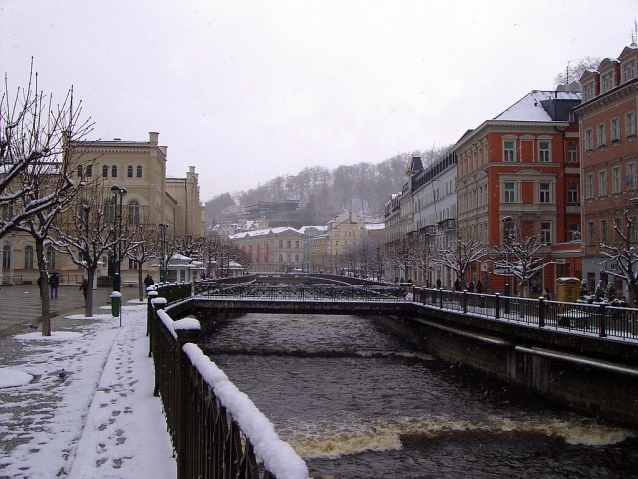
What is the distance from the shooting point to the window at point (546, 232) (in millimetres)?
50281

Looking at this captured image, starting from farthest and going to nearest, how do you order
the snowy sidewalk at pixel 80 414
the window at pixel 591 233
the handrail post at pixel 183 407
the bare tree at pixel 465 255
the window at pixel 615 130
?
the bare tree at pixel 465 255 < the window at pixel 591 233 < the window at pixel 615 130 < the snowy sidewalk at pixel 80 414 < the handrail post at pixel 183 407

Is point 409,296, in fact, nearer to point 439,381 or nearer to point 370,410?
point 439,381

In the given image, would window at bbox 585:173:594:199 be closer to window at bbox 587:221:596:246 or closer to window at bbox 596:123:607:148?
window at bbox 587:221:596:246

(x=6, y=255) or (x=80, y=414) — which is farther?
(x=6, y=255)

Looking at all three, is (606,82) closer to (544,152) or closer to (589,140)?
(589,140)

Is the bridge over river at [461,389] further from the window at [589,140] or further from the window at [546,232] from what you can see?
the window at [546,232]

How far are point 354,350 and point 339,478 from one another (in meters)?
18.0

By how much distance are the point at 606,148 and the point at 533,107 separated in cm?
1601

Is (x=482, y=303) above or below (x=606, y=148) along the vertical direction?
below

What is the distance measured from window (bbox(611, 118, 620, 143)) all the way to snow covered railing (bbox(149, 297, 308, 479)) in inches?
1422

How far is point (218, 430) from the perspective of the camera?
3.73 meters

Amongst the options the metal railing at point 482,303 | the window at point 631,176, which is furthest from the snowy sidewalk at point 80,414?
the window at point 631,176

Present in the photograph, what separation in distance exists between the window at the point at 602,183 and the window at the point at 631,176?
2.50m

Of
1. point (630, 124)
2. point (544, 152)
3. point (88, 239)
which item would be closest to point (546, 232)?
point (544, 152)
